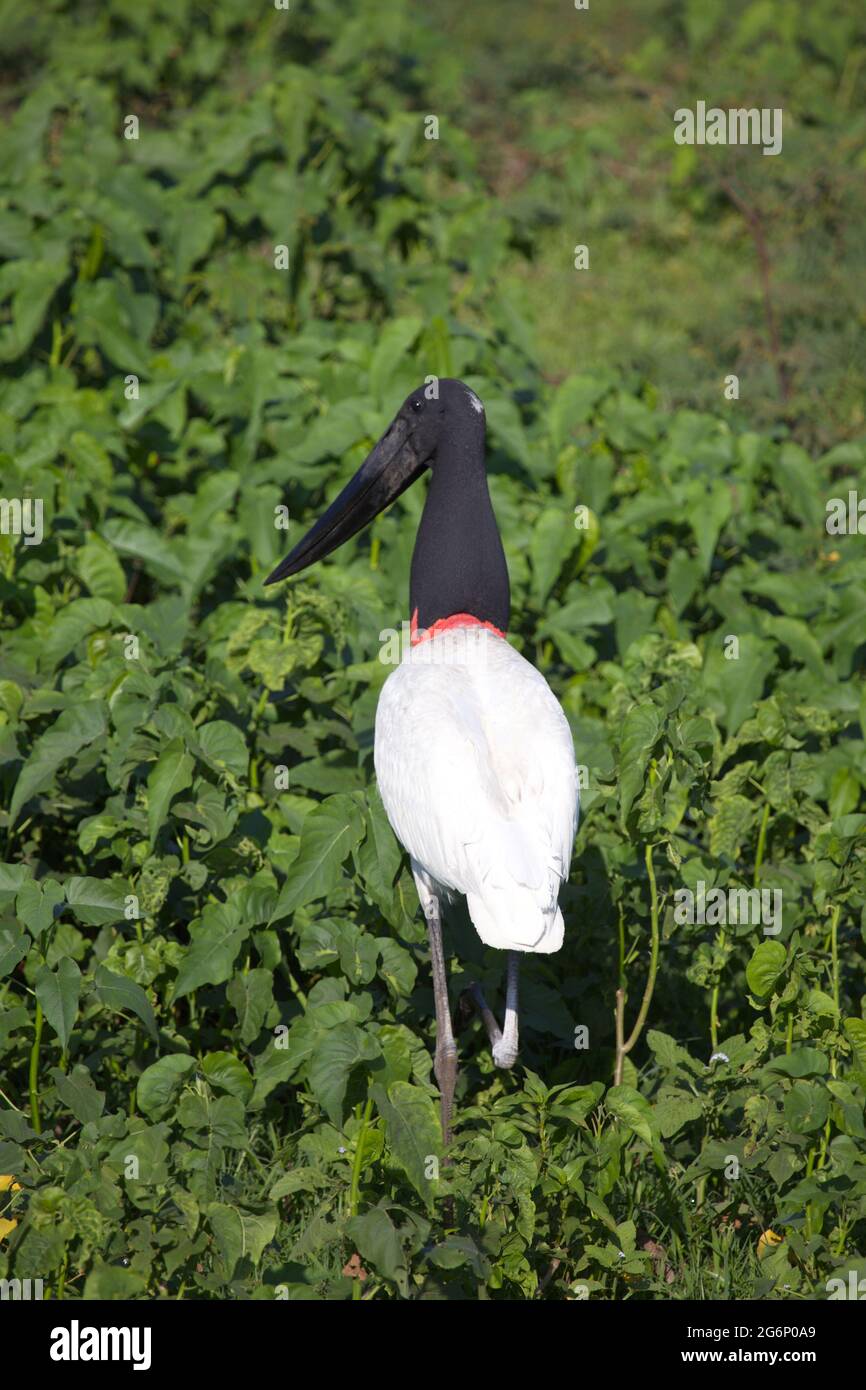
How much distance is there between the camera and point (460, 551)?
4656mm

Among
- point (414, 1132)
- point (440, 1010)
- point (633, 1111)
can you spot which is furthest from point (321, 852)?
point (633, 1111)

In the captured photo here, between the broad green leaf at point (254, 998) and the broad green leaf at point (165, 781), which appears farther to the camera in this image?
the broad green leaf at point (254, 998)

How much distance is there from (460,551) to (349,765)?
75cm

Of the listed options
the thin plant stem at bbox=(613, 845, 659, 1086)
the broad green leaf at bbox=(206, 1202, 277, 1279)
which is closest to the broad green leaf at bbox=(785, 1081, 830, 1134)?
the thin plant stem at bbox=(613, 845, 659, 1086)

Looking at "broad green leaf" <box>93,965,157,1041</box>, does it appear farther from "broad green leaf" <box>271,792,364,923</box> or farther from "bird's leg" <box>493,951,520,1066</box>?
"bird's leg" <box>493,951,520,1066</box>

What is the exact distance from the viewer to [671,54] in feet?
43.4

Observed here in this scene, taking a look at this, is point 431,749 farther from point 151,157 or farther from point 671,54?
point 671,54

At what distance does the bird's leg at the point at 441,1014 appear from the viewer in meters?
4.18

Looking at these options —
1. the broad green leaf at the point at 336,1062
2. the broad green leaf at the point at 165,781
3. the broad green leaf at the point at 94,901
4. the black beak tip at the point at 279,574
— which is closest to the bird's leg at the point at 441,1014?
the broad green leaf at the point at 336,1062

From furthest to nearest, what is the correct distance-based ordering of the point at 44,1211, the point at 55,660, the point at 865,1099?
the point at 55,660
the point at 865,1099
the point at 44,1211

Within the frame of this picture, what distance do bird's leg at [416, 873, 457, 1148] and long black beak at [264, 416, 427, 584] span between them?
4.05 ft

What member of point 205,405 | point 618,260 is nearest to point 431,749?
point 205,405

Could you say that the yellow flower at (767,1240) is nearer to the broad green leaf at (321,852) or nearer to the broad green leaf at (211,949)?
the broad green leaf at (321,852)

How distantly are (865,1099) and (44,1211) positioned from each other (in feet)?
6.13
